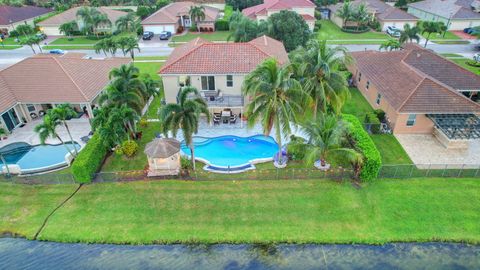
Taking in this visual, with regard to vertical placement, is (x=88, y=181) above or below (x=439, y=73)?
below

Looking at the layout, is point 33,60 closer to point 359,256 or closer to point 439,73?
point 359,256

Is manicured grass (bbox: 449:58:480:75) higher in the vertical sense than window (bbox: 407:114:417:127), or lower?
lower

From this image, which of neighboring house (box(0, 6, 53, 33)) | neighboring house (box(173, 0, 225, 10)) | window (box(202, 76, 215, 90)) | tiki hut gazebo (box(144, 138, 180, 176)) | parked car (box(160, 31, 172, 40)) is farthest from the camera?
neighboring house (box(173, 0, 225, 10))

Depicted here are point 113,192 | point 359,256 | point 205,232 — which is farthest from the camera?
point 113,192

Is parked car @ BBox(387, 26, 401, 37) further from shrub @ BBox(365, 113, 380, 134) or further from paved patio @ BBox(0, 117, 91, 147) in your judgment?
paved patio @ BBox(0, 117, 91, 147)

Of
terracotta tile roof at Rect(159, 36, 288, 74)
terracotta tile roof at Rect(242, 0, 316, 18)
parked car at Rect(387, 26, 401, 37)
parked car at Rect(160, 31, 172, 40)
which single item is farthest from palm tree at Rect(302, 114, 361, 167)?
parked car at Rect(387, 26, 401, 37)

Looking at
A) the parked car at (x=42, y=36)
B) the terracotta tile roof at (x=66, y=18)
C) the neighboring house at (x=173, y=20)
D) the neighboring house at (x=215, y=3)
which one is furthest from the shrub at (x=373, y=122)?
the neighboring house at (x=215, y=3)

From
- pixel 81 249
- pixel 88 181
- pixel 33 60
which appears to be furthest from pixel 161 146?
pixel 33 60
